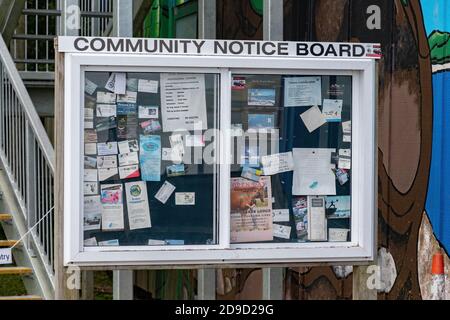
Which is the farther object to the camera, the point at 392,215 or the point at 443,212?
the point at 392,215

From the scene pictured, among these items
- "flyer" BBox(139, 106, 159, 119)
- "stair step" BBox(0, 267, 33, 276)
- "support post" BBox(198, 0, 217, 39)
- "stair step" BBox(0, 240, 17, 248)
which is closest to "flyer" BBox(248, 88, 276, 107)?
"flyer" BBox(139, 106, 159, 119)

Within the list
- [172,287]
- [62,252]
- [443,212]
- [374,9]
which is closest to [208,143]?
[62,252]

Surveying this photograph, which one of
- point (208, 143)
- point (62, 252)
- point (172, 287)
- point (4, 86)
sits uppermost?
point (4, 86)

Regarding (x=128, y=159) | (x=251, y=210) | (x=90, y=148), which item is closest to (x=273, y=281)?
(x=251, y=210)

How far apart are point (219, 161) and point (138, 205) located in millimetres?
509

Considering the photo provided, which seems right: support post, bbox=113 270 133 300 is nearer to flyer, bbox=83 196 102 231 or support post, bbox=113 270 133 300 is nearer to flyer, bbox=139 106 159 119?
flyer, bbox=83 196 102 231

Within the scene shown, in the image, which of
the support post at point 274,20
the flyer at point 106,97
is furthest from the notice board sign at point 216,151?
the support post at point 274,20

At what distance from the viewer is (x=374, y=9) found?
275 inches

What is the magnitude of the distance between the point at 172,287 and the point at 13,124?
2668 millimetres

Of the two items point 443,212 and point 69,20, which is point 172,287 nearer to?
point 443,212

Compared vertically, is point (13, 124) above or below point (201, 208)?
above

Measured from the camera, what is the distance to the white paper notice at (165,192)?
5316 mm

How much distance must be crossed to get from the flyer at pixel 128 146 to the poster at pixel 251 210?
0.57 m
